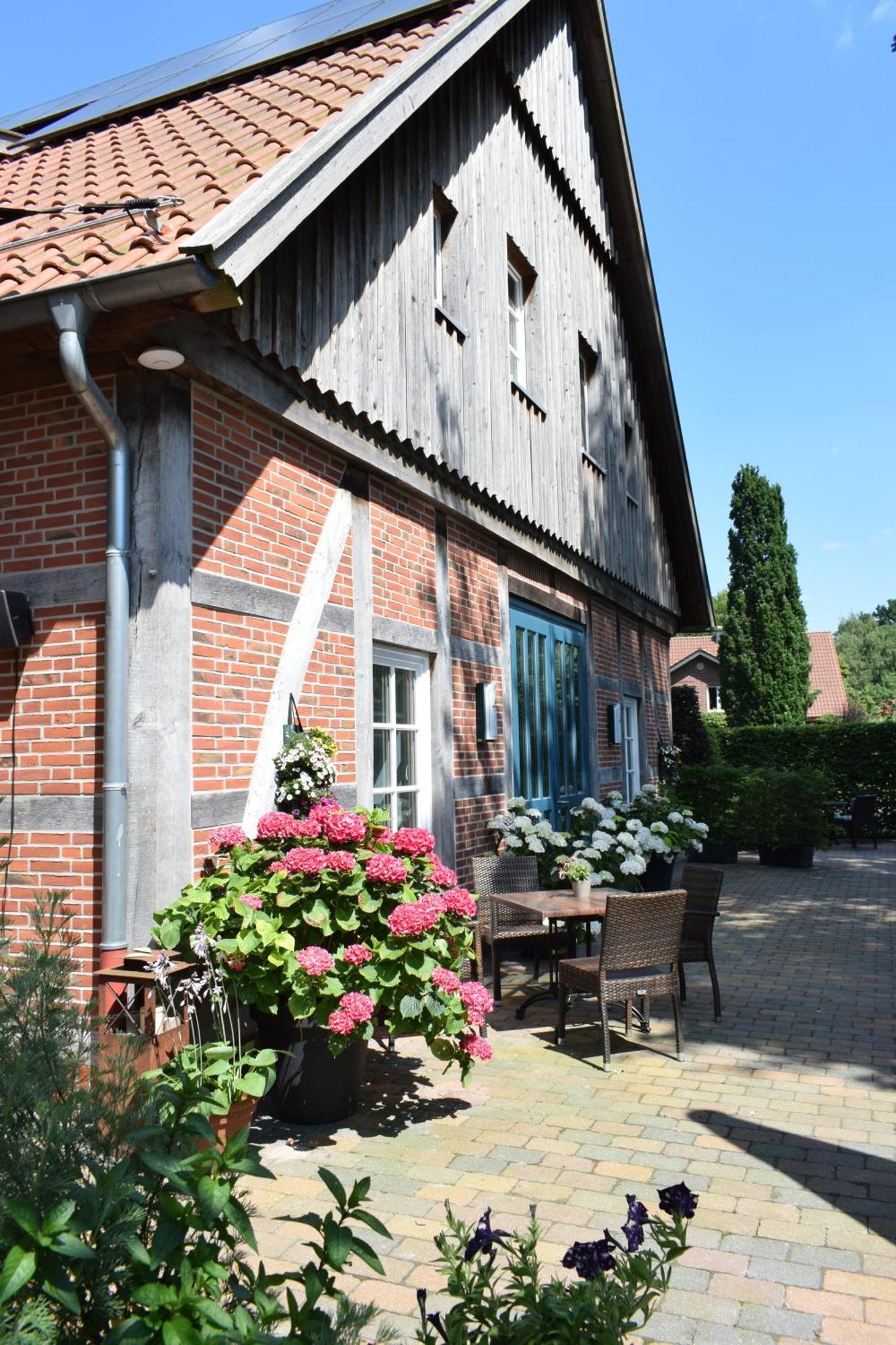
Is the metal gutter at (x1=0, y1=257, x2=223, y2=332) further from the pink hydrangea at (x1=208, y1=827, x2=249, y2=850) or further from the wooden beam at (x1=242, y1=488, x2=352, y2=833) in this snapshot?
the pink hydrangea at (x1=208, y1=827, x2=249, y2=850)

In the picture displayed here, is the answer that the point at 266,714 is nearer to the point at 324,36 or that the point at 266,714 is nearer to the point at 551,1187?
the point at 551,1187

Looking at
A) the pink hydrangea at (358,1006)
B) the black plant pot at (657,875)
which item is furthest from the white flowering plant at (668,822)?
the pink hydrangea at (358,1006)

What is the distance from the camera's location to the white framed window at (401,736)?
6.48m

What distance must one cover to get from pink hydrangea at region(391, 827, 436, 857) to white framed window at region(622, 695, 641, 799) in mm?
8822

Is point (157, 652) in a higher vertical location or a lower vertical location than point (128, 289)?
lower

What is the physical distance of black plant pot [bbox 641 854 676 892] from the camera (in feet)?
33.9

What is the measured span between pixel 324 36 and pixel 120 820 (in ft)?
19.9

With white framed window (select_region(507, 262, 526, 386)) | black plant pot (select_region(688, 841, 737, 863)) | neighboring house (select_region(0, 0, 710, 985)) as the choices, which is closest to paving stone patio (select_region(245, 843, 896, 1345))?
neighboring house (select_region(0, 0, 710, 985))

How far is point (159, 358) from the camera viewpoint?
4.20m

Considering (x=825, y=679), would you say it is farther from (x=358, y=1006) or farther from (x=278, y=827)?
(x=358, y=1006)

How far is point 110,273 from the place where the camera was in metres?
3.74

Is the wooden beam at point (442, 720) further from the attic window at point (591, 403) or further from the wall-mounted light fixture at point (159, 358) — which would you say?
the attic window at point (591, 403)

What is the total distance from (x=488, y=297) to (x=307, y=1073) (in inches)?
241

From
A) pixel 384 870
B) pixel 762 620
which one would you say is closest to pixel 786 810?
pixel 384 870
